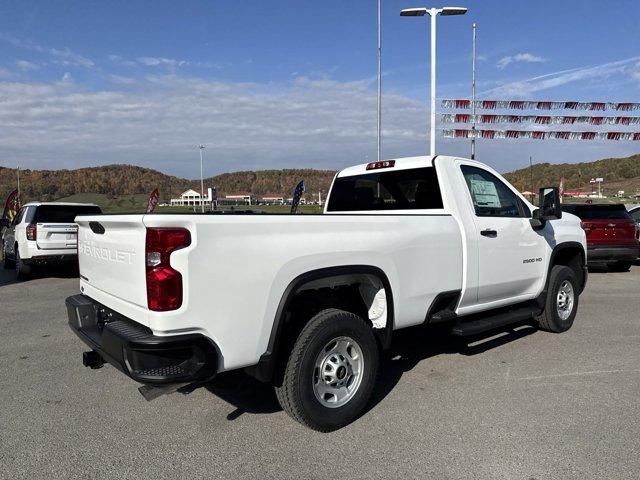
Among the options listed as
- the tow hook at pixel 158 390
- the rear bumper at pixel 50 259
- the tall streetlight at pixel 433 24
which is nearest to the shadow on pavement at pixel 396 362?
the tow hook at pixel 158 390

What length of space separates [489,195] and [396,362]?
1897 millimetres

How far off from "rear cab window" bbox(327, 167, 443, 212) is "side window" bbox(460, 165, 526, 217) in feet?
1.21

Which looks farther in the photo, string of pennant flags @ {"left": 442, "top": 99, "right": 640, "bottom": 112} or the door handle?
string of pennant flags @ {"left": 442, "top": 99, "right": 640, "bottom": 112}

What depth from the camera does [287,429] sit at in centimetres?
350

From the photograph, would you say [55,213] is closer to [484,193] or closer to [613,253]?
[484,193]

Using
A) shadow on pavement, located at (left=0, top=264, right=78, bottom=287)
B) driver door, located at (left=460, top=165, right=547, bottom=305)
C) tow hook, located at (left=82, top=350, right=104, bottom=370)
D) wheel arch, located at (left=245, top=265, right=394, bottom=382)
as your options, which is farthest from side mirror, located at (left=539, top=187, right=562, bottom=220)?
shadow on pavement, located at (left=0, top=264, right=78, bottom=287)

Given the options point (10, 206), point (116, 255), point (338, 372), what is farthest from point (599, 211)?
point (10, 206)

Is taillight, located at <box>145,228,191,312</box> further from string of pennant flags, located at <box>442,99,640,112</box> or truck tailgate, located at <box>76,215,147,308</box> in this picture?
string of pennant flags, located at <box>442,99,640,112</box>

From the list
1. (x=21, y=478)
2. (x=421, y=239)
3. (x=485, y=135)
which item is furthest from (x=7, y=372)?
(x=485, y=135)

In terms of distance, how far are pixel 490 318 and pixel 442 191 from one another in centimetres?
135

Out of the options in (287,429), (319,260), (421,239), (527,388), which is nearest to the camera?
(319,260)

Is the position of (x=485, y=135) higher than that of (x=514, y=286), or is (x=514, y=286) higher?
(x=485, y=135)

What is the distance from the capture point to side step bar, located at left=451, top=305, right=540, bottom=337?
14.6 feet

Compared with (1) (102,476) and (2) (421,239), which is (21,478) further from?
(2) (421,239)
